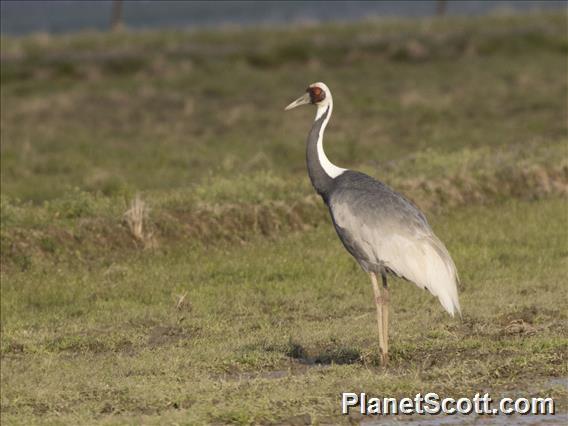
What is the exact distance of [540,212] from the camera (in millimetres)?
16547

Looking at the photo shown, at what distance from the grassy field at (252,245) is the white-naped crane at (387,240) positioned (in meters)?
0.56

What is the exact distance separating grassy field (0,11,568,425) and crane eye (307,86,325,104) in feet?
6.59

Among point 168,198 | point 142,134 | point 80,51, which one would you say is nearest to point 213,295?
point 168,198

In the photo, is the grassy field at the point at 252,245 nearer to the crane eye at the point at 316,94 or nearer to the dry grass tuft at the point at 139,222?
the dry grass tuft at the point at 139,222

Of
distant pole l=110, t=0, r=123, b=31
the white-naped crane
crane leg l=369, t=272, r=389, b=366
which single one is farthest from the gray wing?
distant pole l=110, t=0, r=123, b=31

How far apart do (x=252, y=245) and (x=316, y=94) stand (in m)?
4.32

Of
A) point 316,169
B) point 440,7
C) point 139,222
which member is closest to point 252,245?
point 139,222

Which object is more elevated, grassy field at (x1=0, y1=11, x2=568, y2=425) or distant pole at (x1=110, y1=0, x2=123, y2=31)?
distant pole at (x1=110, y1=0, x2=123, y2=31)

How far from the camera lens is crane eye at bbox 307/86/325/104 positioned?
11312 mm

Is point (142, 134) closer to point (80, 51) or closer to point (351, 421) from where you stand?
point (80, 51)

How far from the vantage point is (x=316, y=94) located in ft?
37.2

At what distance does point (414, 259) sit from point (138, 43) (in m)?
27.6

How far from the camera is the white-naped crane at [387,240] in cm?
1007

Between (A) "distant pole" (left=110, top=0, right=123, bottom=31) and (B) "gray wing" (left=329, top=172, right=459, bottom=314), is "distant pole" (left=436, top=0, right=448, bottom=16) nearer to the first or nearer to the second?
(A) "distant pole" (left=110, top=0, right=123, bottom=31)
